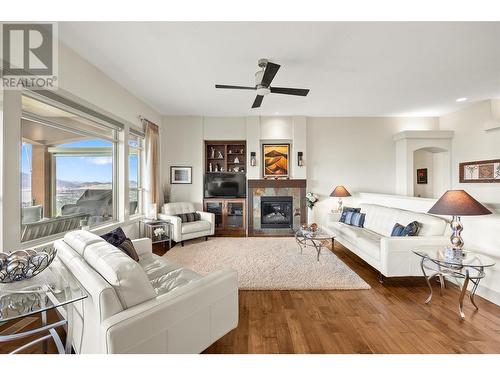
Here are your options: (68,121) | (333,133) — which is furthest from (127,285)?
(333,133)

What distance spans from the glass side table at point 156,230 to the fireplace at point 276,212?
222 centimetres

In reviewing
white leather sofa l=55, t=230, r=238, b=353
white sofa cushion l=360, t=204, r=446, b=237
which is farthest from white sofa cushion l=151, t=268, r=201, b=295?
white sofa cushion l=360, t=204, r=446, b=237

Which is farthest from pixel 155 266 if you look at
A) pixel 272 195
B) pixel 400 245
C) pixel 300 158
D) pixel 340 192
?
pixel 340 192

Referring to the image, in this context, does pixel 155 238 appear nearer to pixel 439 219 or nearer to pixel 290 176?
pixel 290 176

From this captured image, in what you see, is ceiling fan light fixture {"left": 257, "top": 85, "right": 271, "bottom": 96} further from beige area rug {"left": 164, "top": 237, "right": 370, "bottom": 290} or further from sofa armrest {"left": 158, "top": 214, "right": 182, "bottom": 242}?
sofa armrest {"left": 158, "top": 214, "right": 182, "bottom": 242}

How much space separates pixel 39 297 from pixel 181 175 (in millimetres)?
4204

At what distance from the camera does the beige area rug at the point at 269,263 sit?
2648 mm

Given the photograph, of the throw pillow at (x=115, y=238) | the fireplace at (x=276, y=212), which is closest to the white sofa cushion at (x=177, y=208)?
the fireplace at (x=276, y=212)

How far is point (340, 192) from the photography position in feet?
16.3

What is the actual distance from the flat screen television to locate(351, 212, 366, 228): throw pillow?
2.57 meters

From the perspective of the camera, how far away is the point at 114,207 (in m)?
3.69

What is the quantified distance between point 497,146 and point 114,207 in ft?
23.7

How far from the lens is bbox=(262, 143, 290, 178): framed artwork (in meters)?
5.48

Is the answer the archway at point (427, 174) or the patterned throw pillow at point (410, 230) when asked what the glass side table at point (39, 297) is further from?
the archway at point (427, 174)
